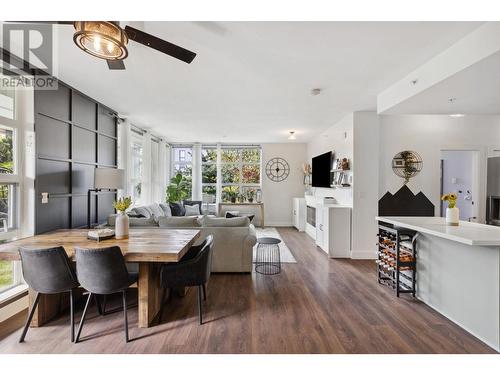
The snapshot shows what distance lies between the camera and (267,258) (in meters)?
4.37

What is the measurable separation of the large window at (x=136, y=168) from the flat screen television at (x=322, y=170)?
415cm

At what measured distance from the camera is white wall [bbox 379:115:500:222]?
14.3 feet

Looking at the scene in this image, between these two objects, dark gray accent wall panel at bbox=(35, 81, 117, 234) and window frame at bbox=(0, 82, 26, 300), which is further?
dark gray accent wall panel at bbox=(35, 81, 117, 234)

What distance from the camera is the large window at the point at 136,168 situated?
5562 mm

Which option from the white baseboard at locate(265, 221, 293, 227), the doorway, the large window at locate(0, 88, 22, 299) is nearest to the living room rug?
the white baseboard at locate(265, 221, 293, 227)

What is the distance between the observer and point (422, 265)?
9.14 ft

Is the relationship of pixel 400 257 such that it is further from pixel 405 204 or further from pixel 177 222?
pixel 177 222

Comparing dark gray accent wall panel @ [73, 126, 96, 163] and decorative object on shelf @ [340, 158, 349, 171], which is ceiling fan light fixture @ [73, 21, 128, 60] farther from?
decorative object on shelf @ [340, 158, 349, 171]

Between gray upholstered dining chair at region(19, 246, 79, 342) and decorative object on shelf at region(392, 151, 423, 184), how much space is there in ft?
15.3

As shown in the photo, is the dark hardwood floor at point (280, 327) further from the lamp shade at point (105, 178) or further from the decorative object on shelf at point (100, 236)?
the lamp shade at point (105, 178)

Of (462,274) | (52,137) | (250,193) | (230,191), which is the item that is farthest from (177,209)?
(462,274)

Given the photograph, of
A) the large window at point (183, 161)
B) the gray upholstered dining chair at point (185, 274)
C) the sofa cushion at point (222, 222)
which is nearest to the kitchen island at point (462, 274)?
the sofa cushion at point (222, 222)
